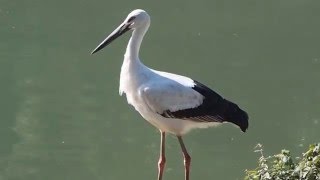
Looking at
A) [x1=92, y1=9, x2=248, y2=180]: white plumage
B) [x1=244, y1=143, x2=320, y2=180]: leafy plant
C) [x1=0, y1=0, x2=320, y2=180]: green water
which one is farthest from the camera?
[x1=0, y1=0, x2=320, y2=180]: green water

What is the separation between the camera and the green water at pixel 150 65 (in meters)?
6.98

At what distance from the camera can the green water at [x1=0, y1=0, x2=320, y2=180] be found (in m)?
6.98

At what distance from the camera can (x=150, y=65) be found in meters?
9.46

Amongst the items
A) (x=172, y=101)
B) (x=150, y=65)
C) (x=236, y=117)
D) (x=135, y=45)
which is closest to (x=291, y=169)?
(x=236, y=117)

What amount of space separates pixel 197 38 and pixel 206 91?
5327 mm

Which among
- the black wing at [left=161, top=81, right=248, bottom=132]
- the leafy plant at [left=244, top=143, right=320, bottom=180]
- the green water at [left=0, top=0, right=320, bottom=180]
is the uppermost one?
the leafy plant at [left=244, top=143, right=320, bottom=180]

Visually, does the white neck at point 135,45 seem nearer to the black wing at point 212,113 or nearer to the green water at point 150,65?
the black wing at point 212,113

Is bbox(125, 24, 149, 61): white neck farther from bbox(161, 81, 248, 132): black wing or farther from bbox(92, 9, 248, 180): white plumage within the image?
bbox(161, 81, 248, 132): black wing

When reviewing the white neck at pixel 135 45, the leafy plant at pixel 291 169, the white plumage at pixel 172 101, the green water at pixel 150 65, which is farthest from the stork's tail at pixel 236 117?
the green water at pixel 150 65

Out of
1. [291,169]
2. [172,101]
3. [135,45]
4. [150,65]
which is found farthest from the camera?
[150,65]

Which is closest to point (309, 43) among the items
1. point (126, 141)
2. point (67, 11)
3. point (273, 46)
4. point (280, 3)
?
point (273, 46)

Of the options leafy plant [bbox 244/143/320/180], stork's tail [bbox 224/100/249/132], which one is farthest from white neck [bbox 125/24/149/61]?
leafy plant [bbox 244/143/320/180]

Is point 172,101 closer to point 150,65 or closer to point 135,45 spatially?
point 135,45

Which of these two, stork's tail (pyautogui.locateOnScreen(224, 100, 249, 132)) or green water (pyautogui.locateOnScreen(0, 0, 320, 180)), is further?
green water (pyautogui.locateOnScreen(0, 0, 320, 180))
